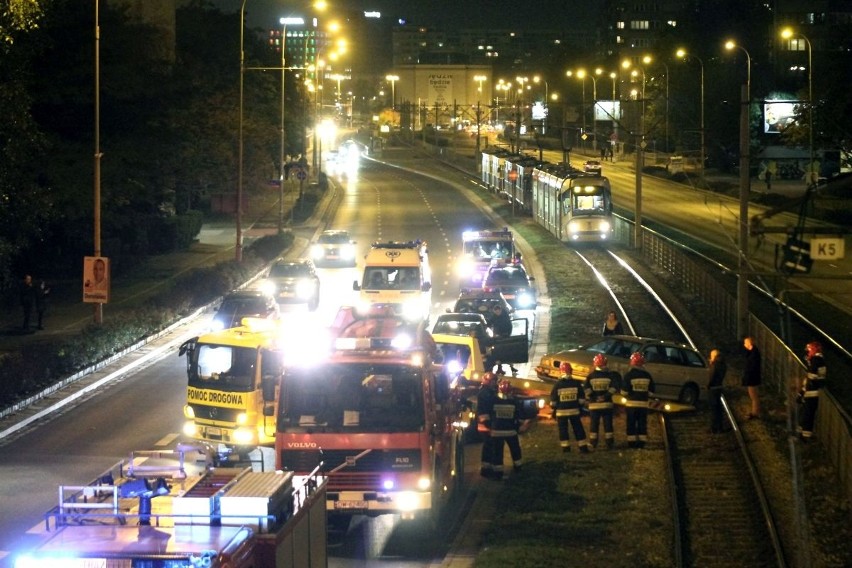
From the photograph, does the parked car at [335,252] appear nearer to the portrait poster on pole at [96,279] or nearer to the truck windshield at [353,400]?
the portrait poster on pole at [96,279]

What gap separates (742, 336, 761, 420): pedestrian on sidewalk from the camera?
24.4 meters

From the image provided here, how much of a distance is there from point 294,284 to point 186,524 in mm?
A: 32743

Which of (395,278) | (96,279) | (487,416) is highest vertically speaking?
(96,279)

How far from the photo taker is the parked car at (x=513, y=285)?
3928 centimetres

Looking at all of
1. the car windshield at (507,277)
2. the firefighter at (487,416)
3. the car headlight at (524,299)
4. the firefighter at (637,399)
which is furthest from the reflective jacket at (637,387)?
the car windshield at (507,277)

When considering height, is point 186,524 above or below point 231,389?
above

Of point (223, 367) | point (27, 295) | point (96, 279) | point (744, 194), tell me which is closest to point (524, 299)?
point (744, 194)

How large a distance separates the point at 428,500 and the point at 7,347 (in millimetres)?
19884

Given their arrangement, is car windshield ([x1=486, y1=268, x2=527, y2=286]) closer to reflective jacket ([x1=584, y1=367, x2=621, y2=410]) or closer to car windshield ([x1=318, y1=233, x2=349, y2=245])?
car windshield ([x1=318, y1=233, x2=349, y2=245])

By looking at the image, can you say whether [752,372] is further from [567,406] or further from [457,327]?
[457,327]

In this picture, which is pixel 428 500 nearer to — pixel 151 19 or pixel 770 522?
pixel 770 522

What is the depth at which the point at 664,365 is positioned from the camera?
1055 inches

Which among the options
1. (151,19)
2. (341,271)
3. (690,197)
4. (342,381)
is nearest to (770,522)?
(342,381)

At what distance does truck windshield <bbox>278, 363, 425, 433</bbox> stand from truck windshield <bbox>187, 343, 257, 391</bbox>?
5229 millimetres
